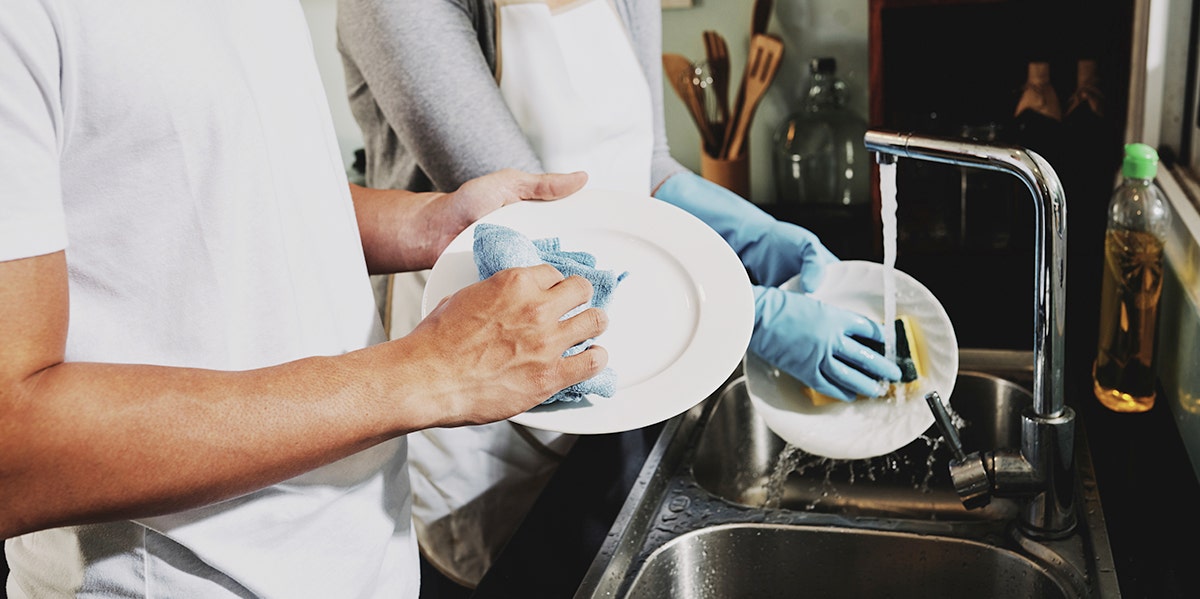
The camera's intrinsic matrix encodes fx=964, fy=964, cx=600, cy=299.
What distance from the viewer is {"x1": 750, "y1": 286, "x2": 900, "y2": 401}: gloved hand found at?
40.1 inches

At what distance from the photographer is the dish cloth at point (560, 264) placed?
2.45ft

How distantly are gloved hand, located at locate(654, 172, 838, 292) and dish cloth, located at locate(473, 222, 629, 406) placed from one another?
42 centimetres

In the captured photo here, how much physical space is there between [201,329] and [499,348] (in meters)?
0.20

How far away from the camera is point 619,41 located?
129cm

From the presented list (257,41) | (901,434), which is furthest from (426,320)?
(901,434)

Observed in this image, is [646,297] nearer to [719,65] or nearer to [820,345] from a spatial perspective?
Answer: [820,345]

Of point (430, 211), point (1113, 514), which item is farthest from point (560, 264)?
point (1113, 514)

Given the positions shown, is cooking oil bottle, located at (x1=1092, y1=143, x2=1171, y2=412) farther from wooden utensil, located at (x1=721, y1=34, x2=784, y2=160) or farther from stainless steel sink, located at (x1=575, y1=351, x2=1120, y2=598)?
wooden utensil, located at (x1=721, y1=34, x2=784, y2=160)

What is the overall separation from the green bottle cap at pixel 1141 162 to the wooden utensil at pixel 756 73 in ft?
3.12

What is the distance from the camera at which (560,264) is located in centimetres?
79

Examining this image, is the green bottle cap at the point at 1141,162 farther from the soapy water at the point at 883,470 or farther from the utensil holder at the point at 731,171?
the utensil holder at the point at 731,171

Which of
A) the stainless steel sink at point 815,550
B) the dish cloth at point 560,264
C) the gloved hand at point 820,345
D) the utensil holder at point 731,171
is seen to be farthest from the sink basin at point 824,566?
the utensil holder at point 731,171

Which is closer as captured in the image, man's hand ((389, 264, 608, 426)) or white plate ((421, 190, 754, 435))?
man's hand ((389, 264, 608, 426))

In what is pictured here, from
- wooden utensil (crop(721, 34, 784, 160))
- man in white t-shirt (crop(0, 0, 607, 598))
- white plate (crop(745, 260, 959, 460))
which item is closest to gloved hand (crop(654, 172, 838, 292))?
white plate (crop(745, 260, 959, 460))
